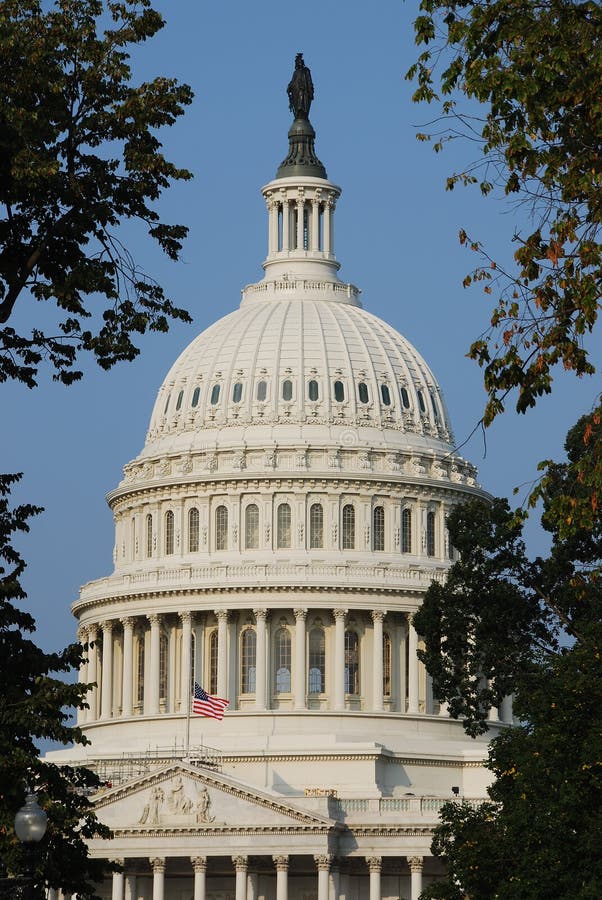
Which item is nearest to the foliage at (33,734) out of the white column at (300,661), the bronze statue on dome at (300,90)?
the white column at (300,661)

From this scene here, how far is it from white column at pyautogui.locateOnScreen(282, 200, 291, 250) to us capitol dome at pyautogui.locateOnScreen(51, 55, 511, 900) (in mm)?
180

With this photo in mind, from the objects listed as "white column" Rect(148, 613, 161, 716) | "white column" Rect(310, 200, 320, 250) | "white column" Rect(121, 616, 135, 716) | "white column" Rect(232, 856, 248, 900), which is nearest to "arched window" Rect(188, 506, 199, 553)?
"white column" Rect(148, 613, 161, 716)

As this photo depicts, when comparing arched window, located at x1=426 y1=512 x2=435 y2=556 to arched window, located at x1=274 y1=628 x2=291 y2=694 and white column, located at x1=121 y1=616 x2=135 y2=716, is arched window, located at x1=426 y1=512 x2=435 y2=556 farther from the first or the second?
white column, located at x1=121 y1=616 x2=135 y2=716

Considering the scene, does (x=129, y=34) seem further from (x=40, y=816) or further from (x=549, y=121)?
(x=40, y=816)

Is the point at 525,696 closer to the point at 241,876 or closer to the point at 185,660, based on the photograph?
the point at 241,876

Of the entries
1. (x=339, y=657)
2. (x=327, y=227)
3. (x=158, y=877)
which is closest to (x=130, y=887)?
(x=158, y=877)

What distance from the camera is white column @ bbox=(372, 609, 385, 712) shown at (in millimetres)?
156500

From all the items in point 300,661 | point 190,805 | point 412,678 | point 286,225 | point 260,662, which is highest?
point 286,225

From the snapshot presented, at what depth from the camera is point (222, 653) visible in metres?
159

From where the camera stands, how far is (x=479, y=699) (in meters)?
105

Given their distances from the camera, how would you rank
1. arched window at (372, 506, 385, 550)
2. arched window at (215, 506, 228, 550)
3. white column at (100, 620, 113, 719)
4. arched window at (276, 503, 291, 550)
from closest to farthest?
arched window at (276, 503, 291, 550), arched window at (372, 506, 385, 550), arched window at (215, 506, 228, 550), white column at (100, 620, 113, 719)

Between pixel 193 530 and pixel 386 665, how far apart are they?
53.8 ft

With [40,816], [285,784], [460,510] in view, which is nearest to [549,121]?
[40,816]

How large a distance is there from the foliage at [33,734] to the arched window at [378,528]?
3772 inches
